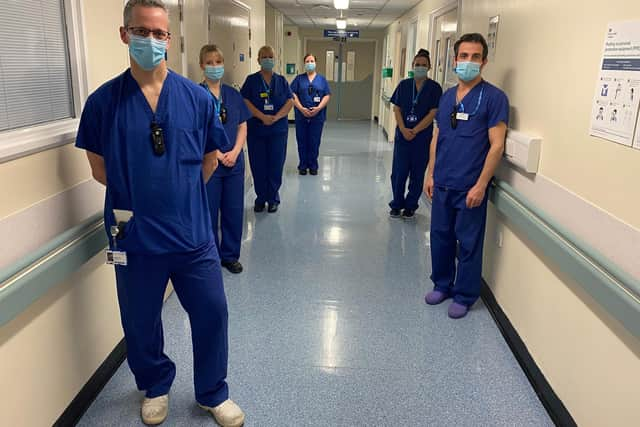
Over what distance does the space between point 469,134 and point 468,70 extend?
322mm

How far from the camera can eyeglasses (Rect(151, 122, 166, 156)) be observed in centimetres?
159

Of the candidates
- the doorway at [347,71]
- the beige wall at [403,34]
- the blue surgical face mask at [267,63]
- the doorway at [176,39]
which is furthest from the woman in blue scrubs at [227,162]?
the doorway at [347,71]

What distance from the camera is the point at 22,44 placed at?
1644 millimetres

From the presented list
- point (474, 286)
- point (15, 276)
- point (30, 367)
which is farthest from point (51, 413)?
point (474, 286)

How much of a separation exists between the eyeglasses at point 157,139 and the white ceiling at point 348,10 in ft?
19.0

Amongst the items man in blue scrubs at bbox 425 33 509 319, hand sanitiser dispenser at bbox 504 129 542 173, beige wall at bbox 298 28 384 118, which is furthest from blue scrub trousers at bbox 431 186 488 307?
beige wall at bbox 298 28 384 118

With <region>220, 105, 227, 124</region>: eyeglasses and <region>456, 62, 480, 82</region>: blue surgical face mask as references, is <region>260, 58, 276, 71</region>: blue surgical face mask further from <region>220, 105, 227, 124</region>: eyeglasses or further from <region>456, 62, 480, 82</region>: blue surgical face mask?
<region>456, 62, 480, 82</region>: blue surgical face mask

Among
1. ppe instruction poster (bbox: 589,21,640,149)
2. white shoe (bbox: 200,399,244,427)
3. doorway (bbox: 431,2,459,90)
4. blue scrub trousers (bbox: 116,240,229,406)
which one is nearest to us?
ppe instruction poster (bbox: 589,21,640,149)

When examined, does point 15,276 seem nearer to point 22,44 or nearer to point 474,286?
point 22,44

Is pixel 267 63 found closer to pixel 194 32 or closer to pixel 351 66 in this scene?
pixel 194 32

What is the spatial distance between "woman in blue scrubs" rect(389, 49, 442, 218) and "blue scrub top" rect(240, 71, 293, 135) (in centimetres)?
99

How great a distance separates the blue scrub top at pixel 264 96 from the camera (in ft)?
14.5

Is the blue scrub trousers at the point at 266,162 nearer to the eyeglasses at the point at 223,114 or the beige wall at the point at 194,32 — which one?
the beige wall at the point at 194,32

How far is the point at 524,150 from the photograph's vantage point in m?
2.37
